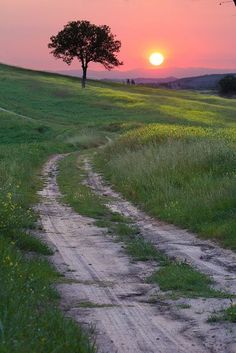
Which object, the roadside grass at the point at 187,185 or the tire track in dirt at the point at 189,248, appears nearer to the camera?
the tire track in dirt at the point at 189,248

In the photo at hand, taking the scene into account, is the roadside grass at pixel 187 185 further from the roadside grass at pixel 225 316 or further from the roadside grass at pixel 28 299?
the roadside grass at pixel 225 316

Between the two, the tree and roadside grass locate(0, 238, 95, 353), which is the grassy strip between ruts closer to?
roadside grass locate(0, 238, 95, 353)

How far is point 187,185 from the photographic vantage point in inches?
623

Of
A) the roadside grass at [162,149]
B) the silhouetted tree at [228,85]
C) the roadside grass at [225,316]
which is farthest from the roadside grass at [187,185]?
the silhouetted tree at [228,85]

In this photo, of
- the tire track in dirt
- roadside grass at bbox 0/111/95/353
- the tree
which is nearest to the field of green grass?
roadside grass at bbox 0/111/95/353

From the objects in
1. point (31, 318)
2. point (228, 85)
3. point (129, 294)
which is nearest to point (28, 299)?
point (31, 318)

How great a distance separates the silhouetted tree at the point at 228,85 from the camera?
119044mm

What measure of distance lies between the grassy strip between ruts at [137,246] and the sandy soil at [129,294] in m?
0.21

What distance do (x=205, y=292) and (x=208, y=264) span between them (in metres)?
1.95

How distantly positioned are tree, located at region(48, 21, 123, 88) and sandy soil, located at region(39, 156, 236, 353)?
8604cm

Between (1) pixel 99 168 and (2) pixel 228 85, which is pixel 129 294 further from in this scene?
(2) pixel 228 85

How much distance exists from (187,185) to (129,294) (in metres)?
8.39

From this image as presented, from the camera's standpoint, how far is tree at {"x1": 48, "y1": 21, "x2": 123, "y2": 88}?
96812 millimetres

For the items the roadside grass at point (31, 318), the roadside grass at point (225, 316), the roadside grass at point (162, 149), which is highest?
the roadside grass at point (31, 318)
